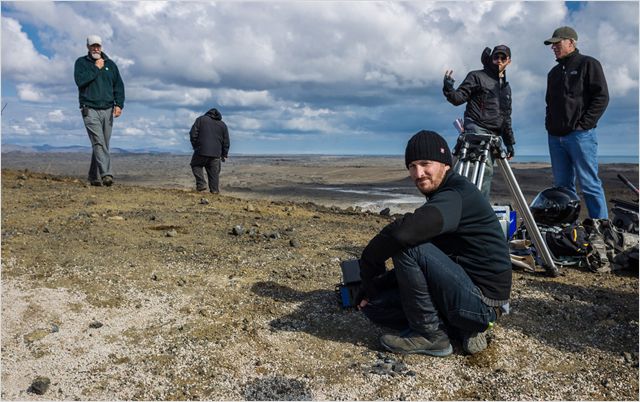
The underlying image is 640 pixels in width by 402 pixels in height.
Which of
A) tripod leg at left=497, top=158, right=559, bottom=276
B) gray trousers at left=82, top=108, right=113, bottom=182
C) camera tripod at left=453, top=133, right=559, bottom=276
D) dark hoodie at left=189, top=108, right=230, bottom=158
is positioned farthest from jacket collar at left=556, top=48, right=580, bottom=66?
gray trousers at left=82, top=108, right=113, bottom=182

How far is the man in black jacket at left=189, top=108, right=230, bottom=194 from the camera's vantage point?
40.3 ft

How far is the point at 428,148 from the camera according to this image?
380cm

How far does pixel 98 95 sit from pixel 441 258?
27.0ft

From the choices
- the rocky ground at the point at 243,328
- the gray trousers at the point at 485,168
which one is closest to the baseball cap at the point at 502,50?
the gray trousers at the point at 485,168

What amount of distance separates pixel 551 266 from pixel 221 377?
381cm

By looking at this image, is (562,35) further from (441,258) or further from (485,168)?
(441,258)

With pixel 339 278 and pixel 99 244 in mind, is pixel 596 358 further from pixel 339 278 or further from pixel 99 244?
pixel 99 244

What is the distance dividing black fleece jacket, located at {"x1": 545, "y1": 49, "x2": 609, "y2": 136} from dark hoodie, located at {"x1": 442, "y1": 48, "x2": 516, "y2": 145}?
0.60m

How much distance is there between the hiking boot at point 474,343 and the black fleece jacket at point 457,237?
0.37 metres

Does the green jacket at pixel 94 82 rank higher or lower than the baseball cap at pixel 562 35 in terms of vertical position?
lower

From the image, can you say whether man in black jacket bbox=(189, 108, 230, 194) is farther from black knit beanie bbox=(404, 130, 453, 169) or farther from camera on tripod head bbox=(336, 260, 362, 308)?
black knit beanie bbox=(404, 130, 453, 169)

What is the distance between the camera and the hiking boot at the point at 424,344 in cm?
403

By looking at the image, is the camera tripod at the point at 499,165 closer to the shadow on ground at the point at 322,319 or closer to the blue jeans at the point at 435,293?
the shadow on ground at the point at 322,319

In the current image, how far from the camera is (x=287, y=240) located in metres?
7.22
